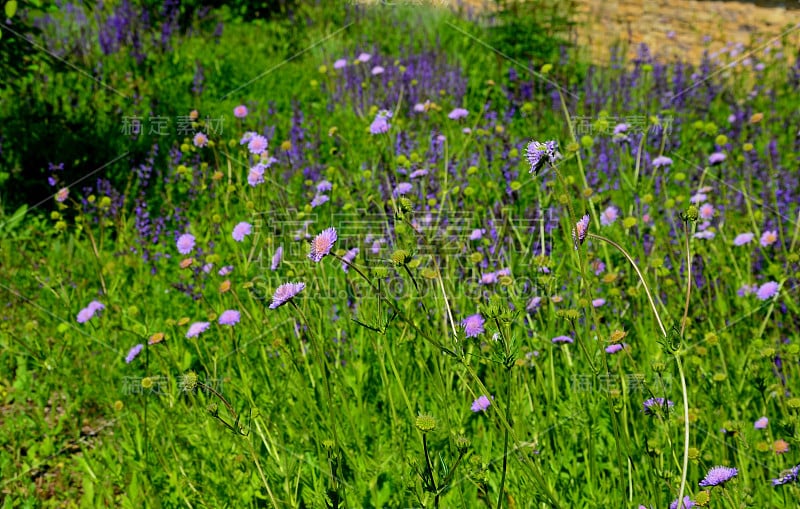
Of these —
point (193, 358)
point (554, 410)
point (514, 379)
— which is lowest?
point (193, 358)

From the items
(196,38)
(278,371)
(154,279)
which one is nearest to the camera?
(278,371)

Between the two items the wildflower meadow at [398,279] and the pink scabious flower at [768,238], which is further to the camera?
the pink scabious flower at [768,238]

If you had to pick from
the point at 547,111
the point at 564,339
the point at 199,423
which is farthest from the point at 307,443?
the point at 547,111

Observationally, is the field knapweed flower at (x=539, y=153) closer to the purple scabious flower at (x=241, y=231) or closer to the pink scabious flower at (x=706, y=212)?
the purple scabious flower at (x=241, y=231)

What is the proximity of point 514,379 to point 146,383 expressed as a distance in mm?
1024

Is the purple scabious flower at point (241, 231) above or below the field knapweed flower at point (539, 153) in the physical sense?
below

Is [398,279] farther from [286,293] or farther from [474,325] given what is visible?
Answer: [286,293]

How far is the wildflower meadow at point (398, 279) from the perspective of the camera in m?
1.80

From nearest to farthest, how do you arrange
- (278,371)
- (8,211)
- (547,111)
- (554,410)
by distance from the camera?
(554,410) < (278,371) < (8,211) < (547,111)

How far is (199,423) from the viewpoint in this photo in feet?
6.88

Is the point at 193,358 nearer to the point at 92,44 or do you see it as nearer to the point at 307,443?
the point at 307,443

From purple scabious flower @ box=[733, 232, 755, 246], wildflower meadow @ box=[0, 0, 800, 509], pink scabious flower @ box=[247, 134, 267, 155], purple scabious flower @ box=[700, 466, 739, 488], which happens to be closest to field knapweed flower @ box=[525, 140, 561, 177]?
wildflower meadow @ box=[0, 0, 800, 509]

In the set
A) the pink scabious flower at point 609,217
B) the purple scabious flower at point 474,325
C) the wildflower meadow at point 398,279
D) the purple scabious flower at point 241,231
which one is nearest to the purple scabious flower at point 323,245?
the wildflower meadow at point 398,279

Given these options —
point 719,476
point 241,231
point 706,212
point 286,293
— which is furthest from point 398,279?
point 719,476
